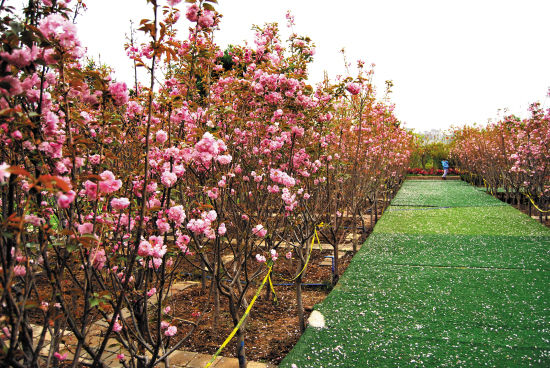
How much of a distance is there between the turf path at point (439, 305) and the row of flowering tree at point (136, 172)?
603 millimetres

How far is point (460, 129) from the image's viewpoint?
21562mm

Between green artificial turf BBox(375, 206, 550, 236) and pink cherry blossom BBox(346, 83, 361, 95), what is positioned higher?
pink cherry blossom BBox(346, 83, 361, 95)

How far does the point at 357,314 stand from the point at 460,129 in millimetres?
21102

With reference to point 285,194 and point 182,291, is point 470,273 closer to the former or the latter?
point 285,194

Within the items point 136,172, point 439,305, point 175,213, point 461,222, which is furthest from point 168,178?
point 461,222

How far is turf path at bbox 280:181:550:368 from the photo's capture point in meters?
2.90

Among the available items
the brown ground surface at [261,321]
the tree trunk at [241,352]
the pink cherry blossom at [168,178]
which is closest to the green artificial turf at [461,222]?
the brown ground surface at [261,321]

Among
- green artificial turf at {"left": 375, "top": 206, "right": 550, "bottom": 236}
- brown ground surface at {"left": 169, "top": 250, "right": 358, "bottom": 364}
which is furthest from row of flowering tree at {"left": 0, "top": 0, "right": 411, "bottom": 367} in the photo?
green artificial turf at {"left": 375, "top": 206, "right": 550, "bottom": 236}

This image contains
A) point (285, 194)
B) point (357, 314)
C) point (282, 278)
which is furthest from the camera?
point (282, 278)

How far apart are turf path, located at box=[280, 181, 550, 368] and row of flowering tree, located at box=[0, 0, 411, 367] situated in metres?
0.60

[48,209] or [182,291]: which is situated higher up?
[48,209]

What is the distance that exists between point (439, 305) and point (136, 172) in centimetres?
342

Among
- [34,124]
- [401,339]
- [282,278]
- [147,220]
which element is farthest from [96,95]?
[282,278]

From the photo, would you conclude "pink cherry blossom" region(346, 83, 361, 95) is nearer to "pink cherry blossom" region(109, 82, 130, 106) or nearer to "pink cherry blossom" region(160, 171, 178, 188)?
"pink cherry blossom" region(160, 171, 178, 188)
